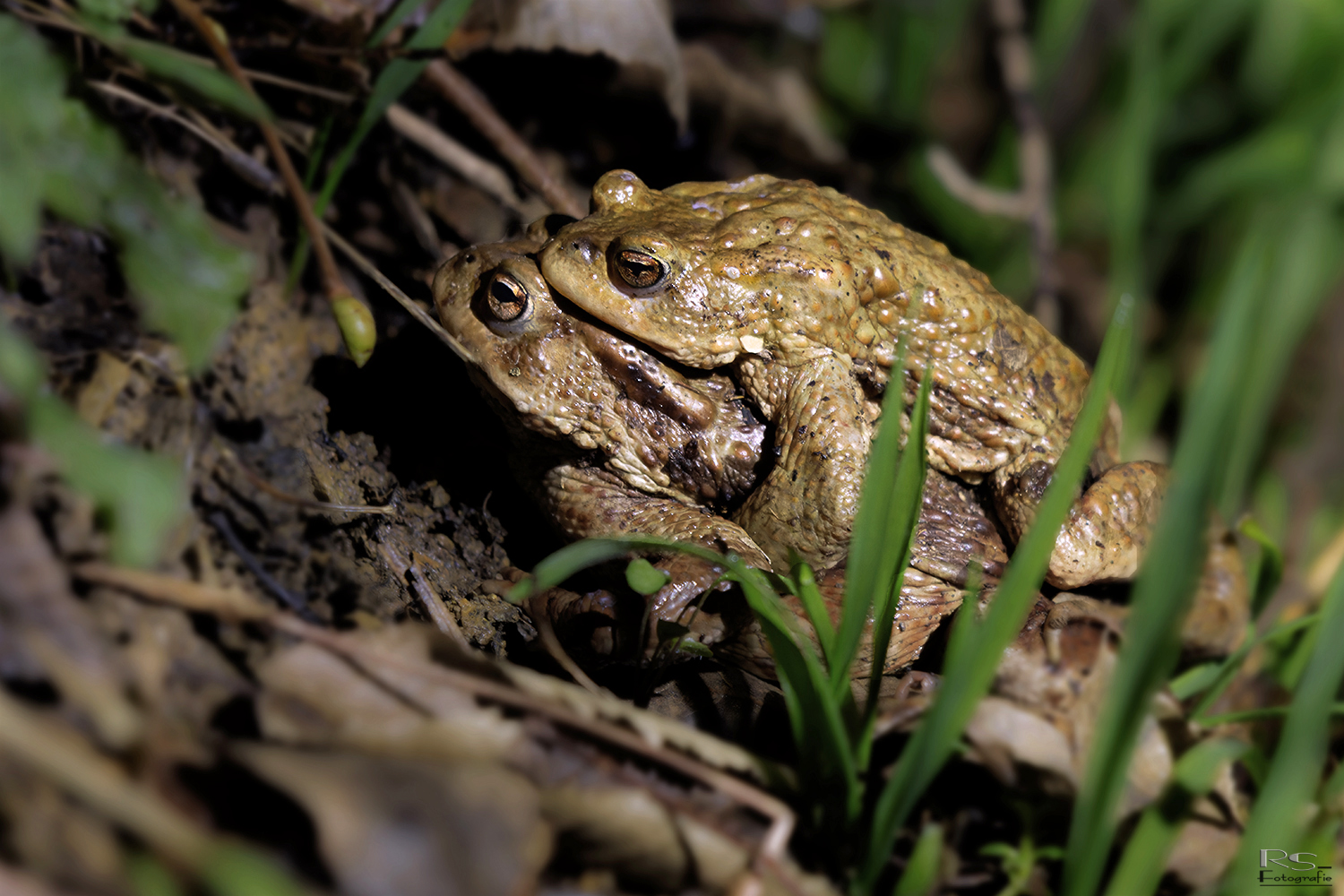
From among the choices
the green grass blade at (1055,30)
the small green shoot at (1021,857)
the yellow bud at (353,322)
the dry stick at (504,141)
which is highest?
the green grass blade at (1055,30)

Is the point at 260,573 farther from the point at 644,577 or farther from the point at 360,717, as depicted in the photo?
the point at 644,577

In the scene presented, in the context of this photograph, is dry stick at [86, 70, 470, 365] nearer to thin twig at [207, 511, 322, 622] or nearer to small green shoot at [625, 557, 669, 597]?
thin twig at [207, 511, 322, 622]

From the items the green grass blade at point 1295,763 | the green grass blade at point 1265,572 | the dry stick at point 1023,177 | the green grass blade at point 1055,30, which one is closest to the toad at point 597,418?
the green grass blade at point 1295,763

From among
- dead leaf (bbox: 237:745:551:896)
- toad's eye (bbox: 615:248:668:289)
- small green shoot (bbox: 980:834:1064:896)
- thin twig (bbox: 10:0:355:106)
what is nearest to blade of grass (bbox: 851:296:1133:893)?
small green shoot (bbox: 980:834:1064:896)

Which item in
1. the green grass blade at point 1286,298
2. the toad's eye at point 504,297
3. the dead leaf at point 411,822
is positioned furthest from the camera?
the green grass blade at point 1286,298

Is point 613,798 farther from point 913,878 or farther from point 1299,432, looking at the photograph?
point 1299,432

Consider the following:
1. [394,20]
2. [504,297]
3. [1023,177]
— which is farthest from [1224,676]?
[1023,177]

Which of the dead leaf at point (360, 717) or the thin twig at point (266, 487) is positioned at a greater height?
the thin twig at point (266, 487)

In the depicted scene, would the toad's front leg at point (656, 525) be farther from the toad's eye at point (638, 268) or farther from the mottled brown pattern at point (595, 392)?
the toad's eye at point (638, 268)
